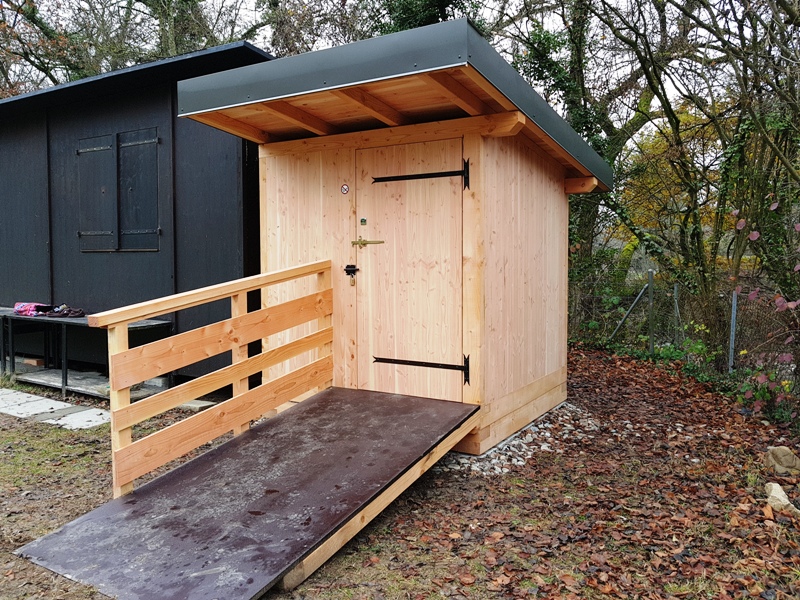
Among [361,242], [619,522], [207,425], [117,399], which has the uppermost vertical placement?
[361,242]

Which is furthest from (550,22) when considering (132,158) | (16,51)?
(16,51)

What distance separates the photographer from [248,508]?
279 centimetres

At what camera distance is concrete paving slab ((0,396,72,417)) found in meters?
5.14

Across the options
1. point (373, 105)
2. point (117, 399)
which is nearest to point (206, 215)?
point (373, 105)

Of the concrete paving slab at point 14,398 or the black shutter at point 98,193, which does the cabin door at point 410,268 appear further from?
the concrete paving slab at point 14,398

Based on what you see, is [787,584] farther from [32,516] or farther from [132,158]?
[132,158]

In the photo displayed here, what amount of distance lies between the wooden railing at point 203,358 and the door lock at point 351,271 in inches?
6.2

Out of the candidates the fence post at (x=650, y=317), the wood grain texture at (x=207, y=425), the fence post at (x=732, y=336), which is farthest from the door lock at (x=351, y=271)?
the fence post at (x=650, y=317)

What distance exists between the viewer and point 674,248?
876 centimetres

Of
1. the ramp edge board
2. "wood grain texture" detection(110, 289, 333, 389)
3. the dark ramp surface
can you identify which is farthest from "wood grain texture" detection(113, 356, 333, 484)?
the ramp edge board

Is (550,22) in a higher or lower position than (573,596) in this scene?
higher

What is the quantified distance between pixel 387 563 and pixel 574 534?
3.35 ft

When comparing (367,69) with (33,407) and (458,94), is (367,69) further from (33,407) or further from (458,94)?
(33,407)

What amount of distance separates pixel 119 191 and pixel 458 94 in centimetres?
412
